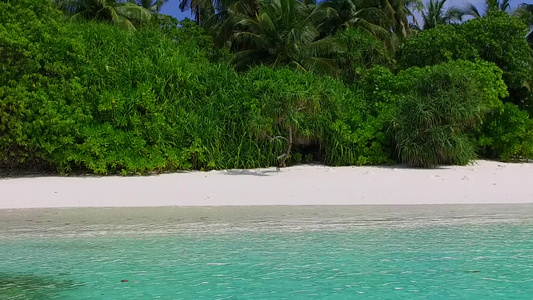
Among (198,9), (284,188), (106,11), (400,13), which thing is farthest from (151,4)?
(284,188)

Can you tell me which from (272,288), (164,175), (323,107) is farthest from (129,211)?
(323,107)

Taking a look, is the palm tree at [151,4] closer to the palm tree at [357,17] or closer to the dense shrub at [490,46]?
the palm tree at [357,17]

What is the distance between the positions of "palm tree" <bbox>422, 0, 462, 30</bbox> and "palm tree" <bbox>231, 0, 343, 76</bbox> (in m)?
12.5

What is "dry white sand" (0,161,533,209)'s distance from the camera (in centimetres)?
883

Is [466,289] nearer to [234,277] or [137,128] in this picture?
[234,277]

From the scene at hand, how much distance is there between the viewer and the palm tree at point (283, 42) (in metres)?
20.2

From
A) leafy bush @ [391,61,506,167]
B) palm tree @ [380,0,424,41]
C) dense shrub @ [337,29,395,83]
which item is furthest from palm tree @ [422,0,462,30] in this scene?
leafy bush @ [391,61,506,167]

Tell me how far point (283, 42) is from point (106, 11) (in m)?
8.49

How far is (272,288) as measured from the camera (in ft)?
13.7

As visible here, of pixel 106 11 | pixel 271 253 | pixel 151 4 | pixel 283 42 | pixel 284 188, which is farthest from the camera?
pixel 151 4

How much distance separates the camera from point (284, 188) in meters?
9.98

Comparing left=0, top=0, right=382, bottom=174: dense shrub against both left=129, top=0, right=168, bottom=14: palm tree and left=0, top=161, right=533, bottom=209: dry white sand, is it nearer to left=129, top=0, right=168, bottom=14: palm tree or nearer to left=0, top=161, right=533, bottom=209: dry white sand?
left=0, top=161, right=533, bottom=209: dry white sand

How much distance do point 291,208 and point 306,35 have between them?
44.8 ft

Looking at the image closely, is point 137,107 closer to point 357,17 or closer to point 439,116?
point 439,116
